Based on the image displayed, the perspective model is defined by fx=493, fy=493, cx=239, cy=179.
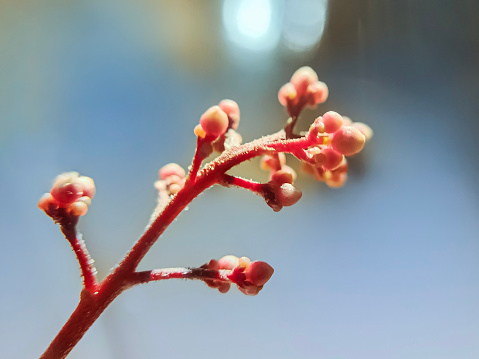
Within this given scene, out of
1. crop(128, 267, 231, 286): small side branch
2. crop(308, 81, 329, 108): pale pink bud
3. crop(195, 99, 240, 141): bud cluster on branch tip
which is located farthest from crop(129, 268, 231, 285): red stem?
crop(308, 81, 329, 108): pale pink bud

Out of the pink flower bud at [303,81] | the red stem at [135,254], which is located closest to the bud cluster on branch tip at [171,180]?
the red stem at [135,254]

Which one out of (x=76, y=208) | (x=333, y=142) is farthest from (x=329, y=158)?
(x=76, y=208)

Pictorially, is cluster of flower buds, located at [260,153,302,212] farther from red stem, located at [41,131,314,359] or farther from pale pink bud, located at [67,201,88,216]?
pale pink bud, located at [67,201,88,216]

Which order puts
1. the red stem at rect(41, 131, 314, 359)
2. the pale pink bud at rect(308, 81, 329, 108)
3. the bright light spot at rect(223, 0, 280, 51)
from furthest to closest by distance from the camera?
the bright light spot at rect(223, 0, 280, 51)
the pale pink bud at rect(308, 81, 329, 108)
the red stem at rect(41, 131, 314, 359)

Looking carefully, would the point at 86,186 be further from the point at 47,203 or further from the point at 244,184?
the point at 244,184

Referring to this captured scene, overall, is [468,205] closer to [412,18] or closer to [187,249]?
[412,18]

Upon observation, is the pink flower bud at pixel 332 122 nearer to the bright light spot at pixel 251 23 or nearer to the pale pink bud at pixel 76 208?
the pale pink bud at pixel 76 208
